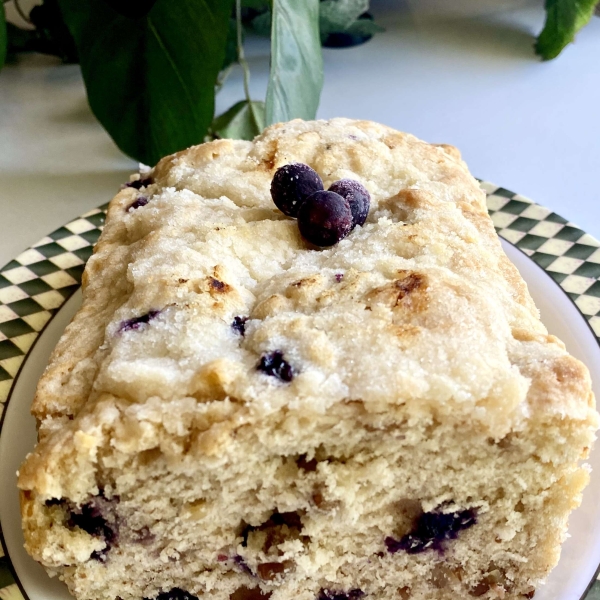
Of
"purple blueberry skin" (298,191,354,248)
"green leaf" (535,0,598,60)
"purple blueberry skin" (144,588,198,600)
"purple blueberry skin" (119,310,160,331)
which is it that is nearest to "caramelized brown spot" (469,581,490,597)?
"purple blueberry skin" (144,588,198,600)

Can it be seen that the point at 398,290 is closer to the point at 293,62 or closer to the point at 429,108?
the point at 293,62

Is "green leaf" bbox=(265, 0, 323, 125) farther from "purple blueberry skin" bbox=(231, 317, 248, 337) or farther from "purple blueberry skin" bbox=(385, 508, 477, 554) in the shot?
"purple blueberry skin" bbox=(385, 508, 477, 554)

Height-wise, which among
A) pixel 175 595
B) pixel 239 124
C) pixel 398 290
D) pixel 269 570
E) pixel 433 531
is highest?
pixel 398 290

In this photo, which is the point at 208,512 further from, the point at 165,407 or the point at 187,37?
the point at 187,37

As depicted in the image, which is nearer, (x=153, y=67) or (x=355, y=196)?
(x=355, y=196)

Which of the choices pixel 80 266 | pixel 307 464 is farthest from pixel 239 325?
pixel 80 266

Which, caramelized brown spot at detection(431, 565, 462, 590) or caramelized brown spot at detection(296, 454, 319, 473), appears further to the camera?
caramelized brown spot at detection(431, 565, 462, 590)
